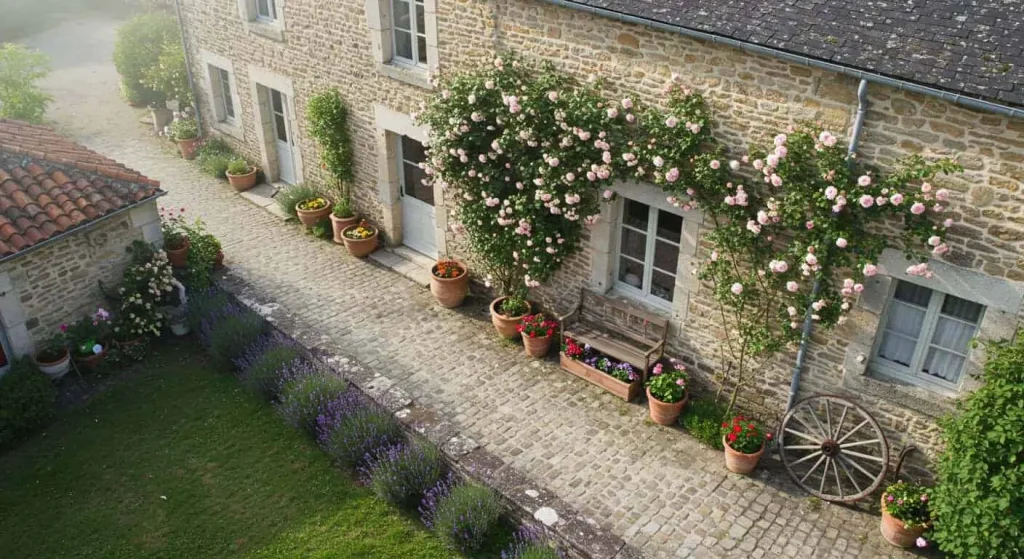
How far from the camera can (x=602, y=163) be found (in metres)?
8.06

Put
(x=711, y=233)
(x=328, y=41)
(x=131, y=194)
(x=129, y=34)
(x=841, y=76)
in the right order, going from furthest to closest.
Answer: (x=129, y=34), (x=328, y=41), (x=131, y=194), (x=711, y=233), (x=841, y=76)

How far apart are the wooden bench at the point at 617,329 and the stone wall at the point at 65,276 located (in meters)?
5.40

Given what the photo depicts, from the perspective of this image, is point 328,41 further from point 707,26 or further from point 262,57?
point 707,26

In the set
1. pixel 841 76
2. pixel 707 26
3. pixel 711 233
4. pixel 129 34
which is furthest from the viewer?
pixel 129 34

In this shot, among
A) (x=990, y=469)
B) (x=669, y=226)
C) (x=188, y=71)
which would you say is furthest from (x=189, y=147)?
(x=990, y=469)

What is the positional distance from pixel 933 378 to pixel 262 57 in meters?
10.4

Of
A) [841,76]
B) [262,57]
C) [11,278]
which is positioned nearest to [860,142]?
[841,76]

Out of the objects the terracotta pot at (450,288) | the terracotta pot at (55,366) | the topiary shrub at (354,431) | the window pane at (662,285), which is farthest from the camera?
the terracotta pot at (450,288)

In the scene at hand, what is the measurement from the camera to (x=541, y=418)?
858cm

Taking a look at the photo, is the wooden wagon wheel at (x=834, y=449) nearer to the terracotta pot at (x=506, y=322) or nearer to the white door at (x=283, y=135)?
the terracotta pot at (x=506, y=322)

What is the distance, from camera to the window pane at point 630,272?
8.86 meters

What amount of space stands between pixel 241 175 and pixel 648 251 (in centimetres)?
843

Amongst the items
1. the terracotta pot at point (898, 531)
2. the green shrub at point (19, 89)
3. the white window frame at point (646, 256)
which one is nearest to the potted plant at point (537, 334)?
the white window frame at point (646, 256)

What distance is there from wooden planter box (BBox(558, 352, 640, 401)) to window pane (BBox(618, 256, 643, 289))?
41.2 inches
